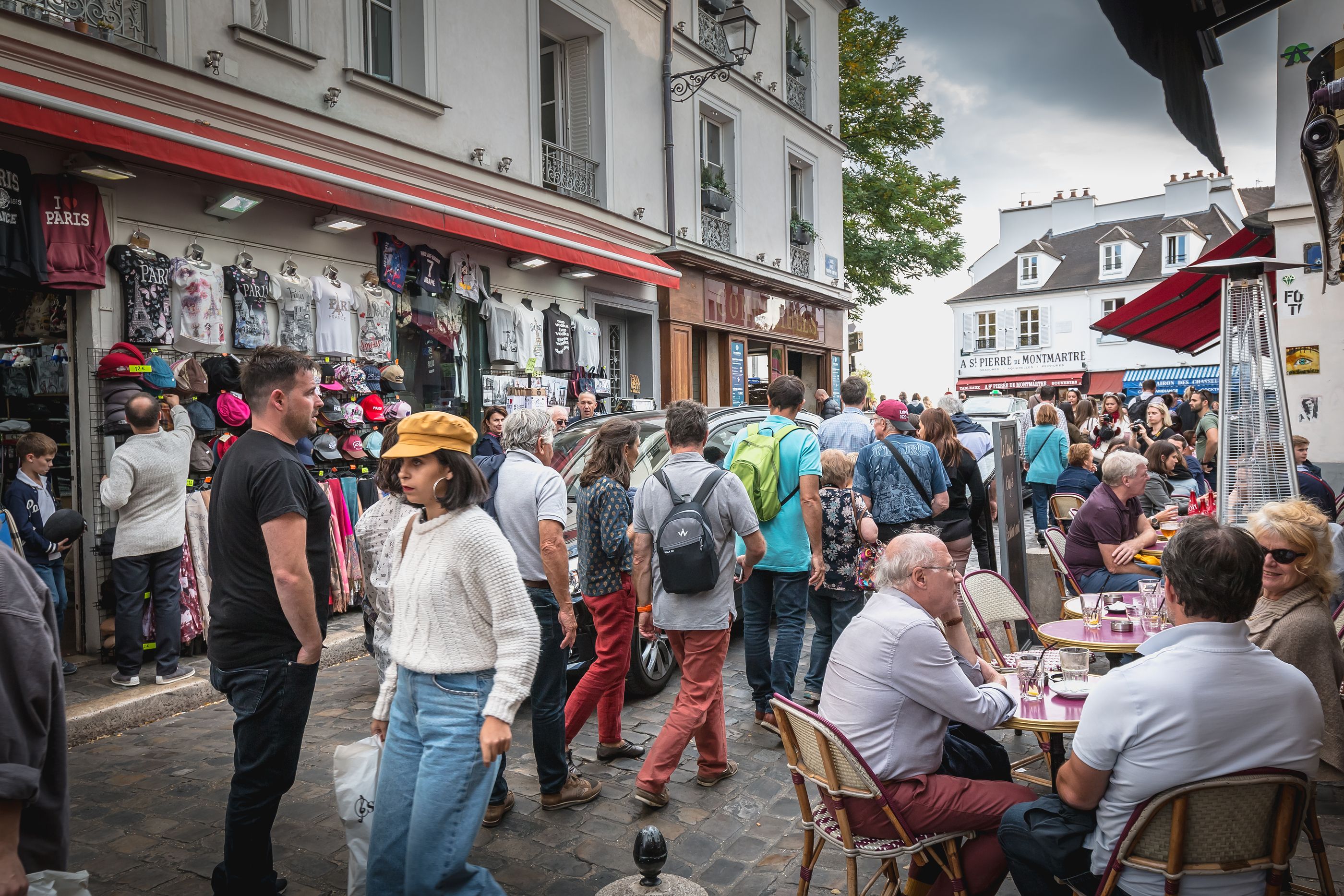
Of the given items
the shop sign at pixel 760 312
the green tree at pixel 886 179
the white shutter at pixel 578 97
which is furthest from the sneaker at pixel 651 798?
the green tree at pixel 886 179

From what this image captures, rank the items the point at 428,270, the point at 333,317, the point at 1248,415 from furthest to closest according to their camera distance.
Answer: the point at 428,270 → the point at 333,317 → the point at 1248,415

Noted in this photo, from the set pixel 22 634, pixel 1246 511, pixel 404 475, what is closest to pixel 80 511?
pixel 404 475

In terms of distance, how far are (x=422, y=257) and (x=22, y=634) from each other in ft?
27.5

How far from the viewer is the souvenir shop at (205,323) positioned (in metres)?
6.61

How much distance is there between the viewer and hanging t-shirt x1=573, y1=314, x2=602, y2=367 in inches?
474

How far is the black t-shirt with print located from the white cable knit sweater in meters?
0.66

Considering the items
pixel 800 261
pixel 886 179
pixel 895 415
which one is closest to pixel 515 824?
pixel 895 415

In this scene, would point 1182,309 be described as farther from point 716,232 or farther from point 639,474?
point 716,232

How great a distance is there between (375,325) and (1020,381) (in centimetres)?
3702

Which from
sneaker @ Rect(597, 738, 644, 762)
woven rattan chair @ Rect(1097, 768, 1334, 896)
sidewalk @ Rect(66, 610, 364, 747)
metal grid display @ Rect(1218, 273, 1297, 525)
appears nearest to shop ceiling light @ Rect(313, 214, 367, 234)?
sidewalk @ Rect(66, 610, 364, 747)

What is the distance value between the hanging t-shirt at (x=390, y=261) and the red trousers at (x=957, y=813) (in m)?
7.92

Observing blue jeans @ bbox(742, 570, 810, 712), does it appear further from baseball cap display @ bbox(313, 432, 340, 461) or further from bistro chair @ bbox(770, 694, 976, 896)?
baseball cap display @ bbox(313, 432, 340, 461)

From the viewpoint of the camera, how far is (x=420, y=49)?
9.81m

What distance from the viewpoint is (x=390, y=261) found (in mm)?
9438
